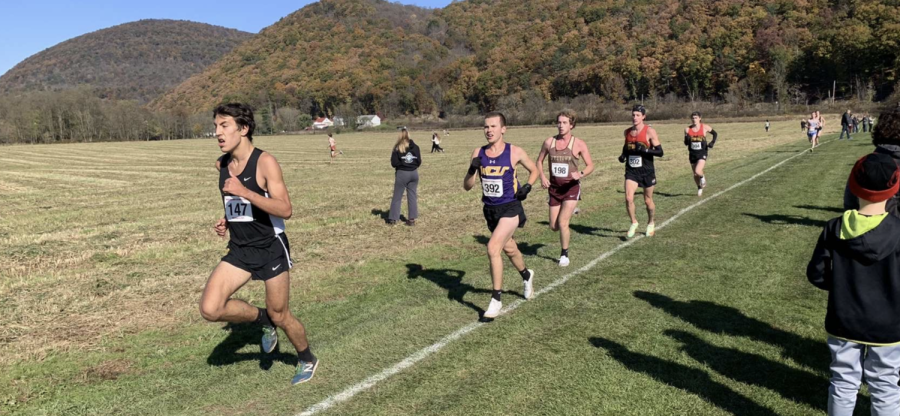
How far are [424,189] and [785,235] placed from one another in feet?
39.3

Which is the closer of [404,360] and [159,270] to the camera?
[404,360]

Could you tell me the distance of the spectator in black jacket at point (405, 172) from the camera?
12148mm

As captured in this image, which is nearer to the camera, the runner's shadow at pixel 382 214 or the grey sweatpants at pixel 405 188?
the grey sweatpants at pixel 405 188

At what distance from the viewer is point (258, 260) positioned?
432cm

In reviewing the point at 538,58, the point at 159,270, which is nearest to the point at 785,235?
the point at 159,270

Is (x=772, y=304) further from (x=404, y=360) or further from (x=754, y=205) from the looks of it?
(x=754, y=205)

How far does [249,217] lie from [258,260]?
1.21 ft

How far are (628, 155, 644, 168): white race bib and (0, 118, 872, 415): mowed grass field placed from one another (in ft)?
4.65

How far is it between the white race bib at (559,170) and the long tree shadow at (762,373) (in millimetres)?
3515

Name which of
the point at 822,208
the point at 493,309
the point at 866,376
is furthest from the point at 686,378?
the point at 822,208

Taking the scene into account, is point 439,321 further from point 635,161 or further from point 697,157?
point 697,157

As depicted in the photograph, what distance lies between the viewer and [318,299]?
23.3ft

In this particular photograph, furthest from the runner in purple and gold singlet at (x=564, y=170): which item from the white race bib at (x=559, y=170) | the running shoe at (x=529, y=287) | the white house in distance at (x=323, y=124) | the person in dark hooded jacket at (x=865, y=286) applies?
the white house in distance at (x=323, y=124)

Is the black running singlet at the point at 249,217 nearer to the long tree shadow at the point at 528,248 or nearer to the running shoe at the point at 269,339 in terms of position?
the running shoe at the point at 269,339
